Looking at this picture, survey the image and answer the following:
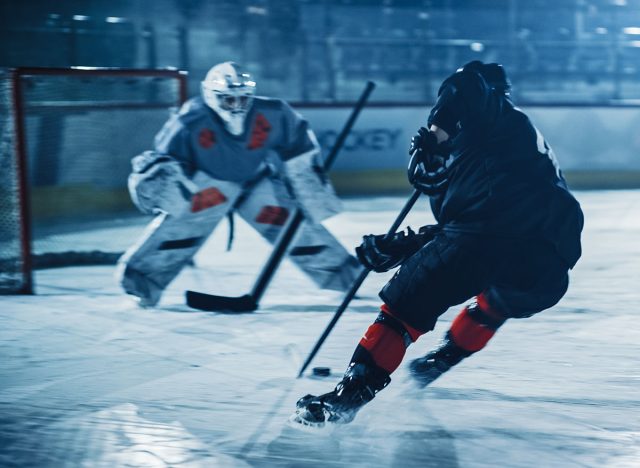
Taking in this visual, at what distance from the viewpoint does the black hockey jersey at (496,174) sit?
291 centimetres

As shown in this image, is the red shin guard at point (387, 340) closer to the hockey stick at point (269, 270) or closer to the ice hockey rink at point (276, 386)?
the ice hockey rink at point (276, 386)

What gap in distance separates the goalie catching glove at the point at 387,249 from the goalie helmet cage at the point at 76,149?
2927 mm

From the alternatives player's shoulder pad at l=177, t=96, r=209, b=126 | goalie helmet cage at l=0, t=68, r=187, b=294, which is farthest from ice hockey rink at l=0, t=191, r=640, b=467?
player's shoulder pad at l=177, t=96, r=209, b=126

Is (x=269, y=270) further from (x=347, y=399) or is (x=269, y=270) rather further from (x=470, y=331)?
(x=347, y=399)

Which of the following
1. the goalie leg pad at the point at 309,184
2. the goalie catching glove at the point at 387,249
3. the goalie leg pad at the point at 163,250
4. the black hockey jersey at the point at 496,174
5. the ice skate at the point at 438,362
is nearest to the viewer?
the black hockey jersey at the point at 496,174

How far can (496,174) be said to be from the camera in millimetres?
2920

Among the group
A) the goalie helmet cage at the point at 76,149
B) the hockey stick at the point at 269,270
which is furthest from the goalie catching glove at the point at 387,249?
the goalie helmet cage at the point at 76,149

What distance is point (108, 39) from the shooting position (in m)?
10.1

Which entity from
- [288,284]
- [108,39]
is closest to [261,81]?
[108,39]

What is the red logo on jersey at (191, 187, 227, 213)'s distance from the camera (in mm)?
4992

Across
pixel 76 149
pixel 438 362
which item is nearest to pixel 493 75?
pixel 438 362

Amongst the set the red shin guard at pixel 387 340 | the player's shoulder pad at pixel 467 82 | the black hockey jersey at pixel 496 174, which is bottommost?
the red shin guard at pixel 387 340

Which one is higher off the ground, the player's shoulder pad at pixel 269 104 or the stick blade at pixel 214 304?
the player's shoulder pad at pixel 269 104

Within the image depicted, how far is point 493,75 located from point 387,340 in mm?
854
